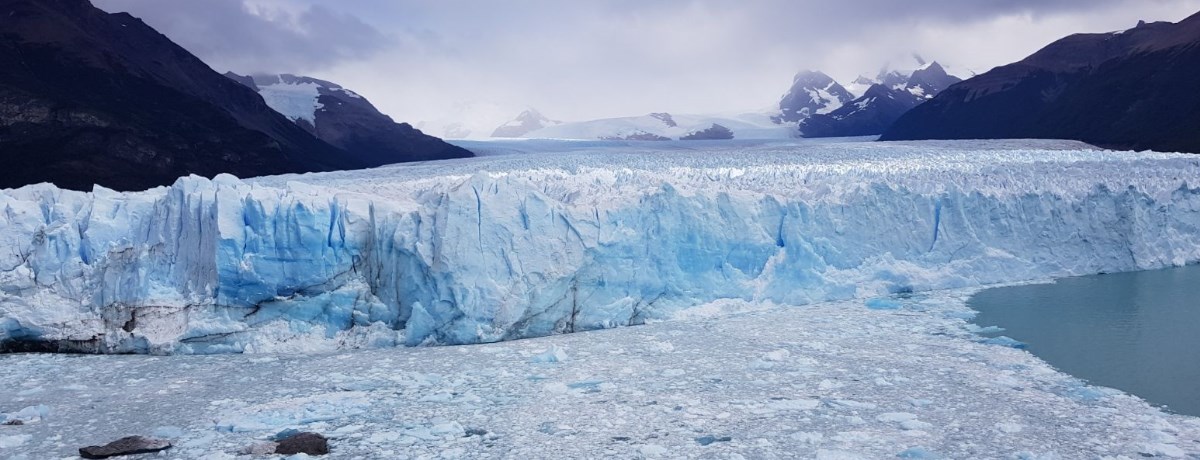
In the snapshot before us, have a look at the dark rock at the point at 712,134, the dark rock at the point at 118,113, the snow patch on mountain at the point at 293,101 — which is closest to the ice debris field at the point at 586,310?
the dark rock at the point at 118,113

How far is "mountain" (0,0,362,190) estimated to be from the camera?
1736 cm

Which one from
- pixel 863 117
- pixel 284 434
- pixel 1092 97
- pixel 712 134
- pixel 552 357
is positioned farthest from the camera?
pixel 863 117

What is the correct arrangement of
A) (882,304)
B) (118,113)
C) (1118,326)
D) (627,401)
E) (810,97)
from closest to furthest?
(627,401) < (1118,326) < (882,304) < (118,113) < (810,97)

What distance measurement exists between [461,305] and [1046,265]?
23.3 feet

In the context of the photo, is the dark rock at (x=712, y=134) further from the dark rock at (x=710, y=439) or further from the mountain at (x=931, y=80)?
the dark rock at (x=710, y=439)

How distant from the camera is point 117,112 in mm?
19672

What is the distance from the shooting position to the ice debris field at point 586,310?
4461 millimetres

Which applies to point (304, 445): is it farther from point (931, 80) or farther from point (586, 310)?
point (931, 80)

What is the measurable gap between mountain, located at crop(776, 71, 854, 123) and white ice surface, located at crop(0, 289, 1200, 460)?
134 feet

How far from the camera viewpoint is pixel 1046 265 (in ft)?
30.6

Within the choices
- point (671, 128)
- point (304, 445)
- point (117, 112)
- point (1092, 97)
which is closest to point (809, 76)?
point (671, 128)

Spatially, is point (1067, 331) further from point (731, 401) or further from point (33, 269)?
point (33, 269)

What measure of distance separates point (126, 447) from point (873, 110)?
4525 cm

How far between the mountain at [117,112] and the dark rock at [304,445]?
50.5ft
